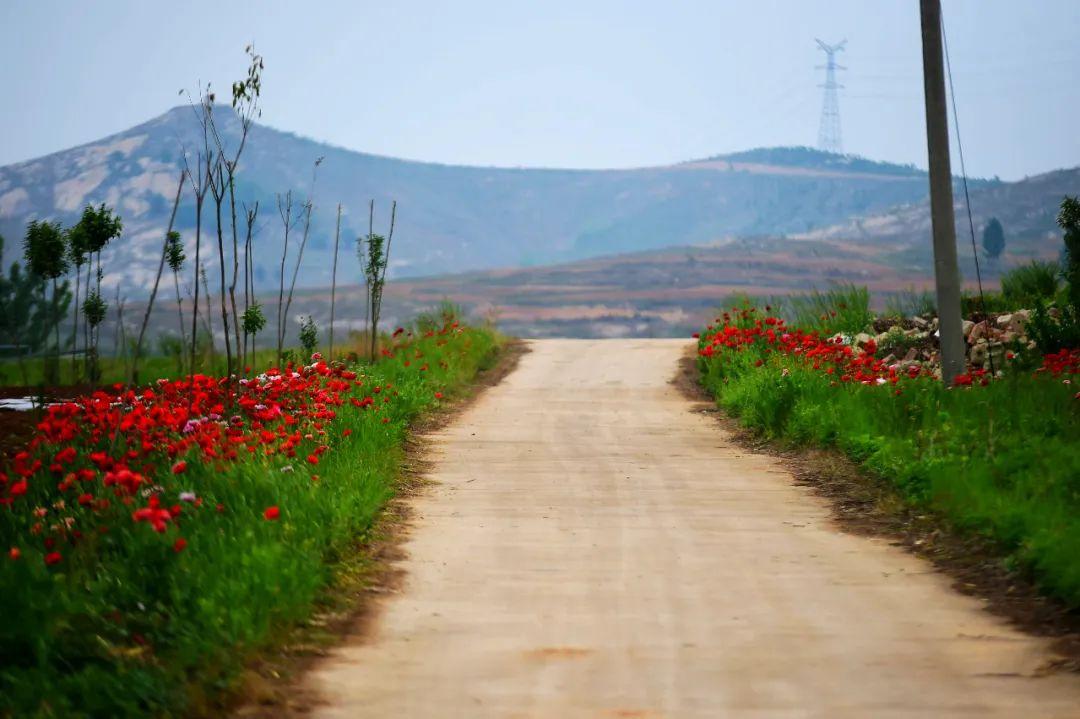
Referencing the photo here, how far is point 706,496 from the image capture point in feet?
33.4

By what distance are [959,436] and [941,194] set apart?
11.4 feet

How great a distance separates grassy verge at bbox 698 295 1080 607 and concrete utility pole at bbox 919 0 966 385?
0.45 meters

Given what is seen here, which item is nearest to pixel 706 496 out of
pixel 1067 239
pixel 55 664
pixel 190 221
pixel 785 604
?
pixel 785 604

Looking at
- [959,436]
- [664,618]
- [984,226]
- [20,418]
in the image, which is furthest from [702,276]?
[664,618]

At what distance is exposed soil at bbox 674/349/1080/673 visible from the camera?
650 cm

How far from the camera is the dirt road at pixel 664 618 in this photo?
5.28 metres

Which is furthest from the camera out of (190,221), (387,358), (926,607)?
(190,221)

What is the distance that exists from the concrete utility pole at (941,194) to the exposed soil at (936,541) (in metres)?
1.79

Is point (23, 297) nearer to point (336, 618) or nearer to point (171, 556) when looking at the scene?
point (171, 556)

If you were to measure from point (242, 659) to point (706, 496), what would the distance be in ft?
17.5

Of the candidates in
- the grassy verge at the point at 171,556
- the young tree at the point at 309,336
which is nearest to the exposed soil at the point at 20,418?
the grassy verge at the point at 171,556

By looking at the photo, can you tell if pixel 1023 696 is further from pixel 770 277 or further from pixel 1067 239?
pixel 770 277

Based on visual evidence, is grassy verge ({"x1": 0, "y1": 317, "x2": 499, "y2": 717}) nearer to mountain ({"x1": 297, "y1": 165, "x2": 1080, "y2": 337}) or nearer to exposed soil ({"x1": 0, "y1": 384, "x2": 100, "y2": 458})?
exposed soil ({"x1": 0, "y1": 384, "x2": 100, "y2": 458})

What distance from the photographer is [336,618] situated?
6523mm
